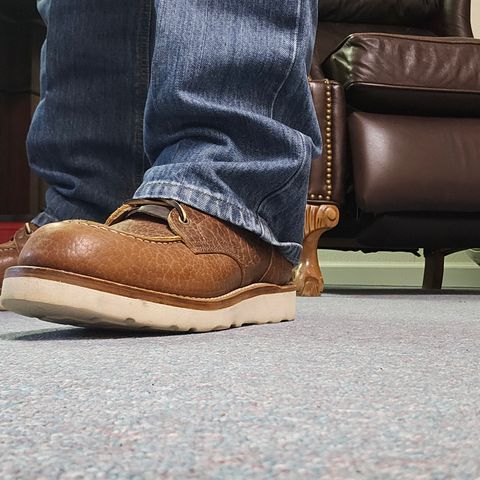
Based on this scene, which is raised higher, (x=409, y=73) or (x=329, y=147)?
(x=409, y=73)

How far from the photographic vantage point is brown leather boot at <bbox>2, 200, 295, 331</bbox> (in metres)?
0.44

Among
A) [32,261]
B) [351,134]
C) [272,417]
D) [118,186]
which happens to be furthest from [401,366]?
[351,134]

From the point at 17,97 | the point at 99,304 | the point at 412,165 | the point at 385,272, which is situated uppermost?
the point at 99,304

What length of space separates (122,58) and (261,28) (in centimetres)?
26

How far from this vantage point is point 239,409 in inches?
9.7

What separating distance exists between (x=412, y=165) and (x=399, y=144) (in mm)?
45

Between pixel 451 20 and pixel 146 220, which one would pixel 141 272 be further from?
pixel 451 20

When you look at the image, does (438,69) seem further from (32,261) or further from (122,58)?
(32,261)

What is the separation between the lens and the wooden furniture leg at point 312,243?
124 cm

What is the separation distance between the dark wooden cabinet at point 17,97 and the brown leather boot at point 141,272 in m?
1.86

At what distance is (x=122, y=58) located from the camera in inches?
29.4

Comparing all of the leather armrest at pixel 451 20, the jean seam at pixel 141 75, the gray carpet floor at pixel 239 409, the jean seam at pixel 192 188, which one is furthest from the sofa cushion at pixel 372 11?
the gray carpet floor at pixel 239 409

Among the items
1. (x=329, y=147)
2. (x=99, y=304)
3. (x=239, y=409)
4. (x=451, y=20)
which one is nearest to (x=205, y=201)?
(x=99, y=304)

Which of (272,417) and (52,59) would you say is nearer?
(272,417)
